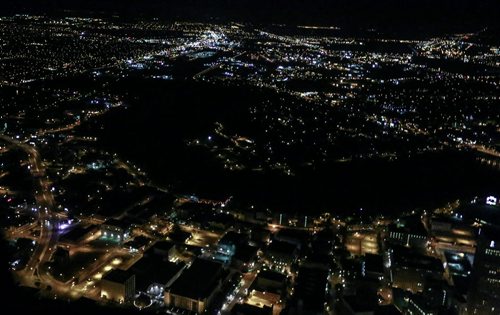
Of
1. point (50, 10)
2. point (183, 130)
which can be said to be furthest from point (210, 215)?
point (50, 10)

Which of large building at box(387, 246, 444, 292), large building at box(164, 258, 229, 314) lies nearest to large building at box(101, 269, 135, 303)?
large building at box(164, 258, 229, 314)

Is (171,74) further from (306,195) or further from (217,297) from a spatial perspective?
(217,297)

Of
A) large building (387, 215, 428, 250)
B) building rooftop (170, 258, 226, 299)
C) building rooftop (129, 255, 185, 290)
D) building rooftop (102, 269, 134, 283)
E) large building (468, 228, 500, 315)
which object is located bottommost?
large building (387, 215, 428, 250)

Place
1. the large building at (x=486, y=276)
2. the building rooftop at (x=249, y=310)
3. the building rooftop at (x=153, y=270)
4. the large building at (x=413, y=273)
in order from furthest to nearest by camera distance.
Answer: the large building at (x=413, y=273) → the building rooftop at (x=153, y=270) → the building rooftop at (x=249, y=310) → the large building at (x=486, y=276)

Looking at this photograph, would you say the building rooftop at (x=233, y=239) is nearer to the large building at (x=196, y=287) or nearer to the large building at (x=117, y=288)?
the large building at (x=196, y=287)

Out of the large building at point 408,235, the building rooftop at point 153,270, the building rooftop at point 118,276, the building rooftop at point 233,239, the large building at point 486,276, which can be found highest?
the large building at point 486,276

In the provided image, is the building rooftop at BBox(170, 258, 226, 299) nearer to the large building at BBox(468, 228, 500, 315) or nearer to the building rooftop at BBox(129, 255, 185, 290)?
the building rooftop at BBox(129, 255, 185, 290)

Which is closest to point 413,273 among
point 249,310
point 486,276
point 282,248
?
point 486,276

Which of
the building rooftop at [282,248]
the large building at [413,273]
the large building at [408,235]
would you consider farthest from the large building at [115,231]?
the large building at [408,235]
